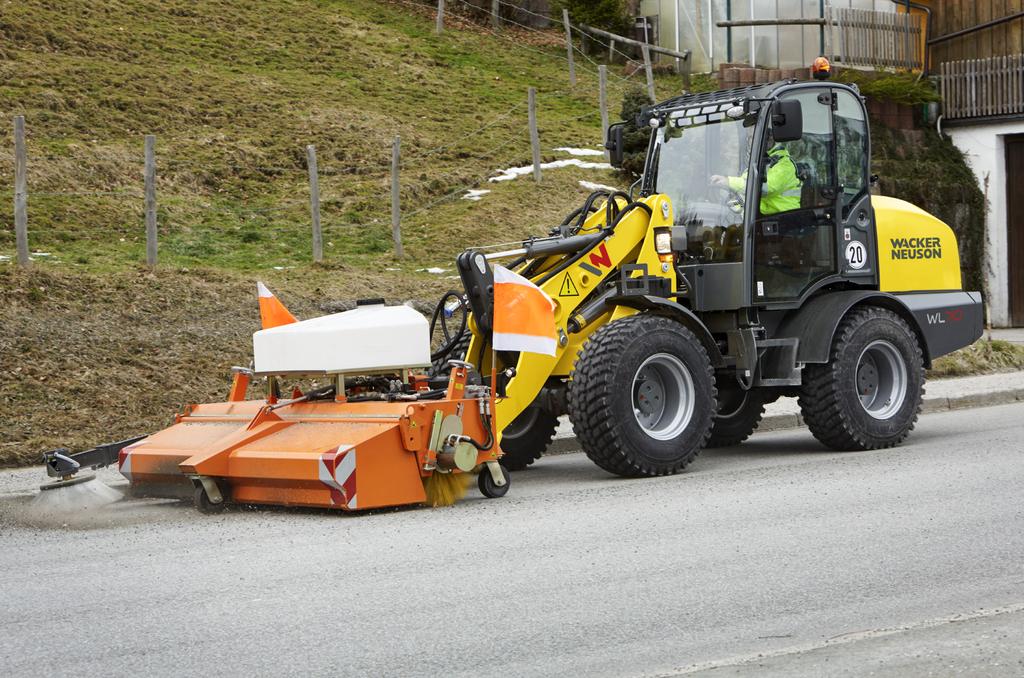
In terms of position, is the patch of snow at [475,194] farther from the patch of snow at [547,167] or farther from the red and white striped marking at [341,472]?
the red and white striped marking at [341,472]

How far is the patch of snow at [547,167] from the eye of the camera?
24859 mm

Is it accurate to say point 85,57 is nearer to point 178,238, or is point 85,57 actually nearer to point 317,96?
point 317,96

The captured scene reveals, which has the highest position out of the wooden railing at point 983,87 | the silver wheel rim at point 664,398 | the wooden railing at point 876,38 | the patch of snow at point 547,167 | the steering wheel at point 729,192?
the wooden railing at point 876,38

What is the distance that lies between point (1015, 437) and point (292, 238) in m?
11.9

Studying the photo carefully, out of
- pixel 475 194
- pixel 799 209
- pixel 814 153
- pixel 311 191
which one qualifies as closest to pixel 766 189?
pixel 799 209

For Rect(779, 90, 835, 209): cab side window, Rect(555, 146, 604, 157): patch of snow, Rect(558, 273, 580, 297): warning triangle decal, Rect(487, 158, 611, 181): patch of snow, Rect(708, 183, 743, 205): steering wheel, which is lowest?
Rect(558, 273, 580, 297): warning triangle decal

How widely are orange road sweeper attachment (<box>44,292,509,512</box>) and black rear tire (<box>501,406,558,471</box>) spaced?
1300 mm

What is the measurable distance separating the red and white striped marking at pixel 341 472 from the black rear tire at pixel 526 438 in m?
2.62

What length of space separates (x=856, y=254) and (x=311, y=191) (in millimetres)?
9567

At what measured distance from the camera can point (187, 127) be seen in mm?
26094

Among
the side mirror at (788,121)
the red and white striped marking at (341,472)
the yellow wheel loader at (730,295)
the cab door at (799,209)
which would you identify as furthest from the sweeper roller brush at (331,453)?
the side mirror at (788,121)

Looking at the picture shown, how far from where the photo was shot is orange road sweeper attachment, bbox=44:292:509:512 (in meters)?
8.91

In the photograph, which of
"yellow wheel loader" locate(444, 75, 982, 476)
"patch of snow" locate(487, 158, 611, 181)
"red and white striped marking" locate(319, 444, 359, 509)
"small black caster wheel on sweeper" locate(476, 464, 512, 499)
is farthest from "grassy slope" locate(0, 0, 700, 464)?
"yellow wheel loader" locate(444, 75, 982, 476)

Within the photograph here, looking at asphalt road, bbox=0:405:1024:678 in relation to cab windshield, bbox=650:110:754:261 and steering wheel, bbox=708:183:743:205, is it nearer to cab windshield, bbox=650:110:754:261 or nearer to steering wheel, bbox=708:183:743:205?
cab windshield, bbox=650:110:754:261
